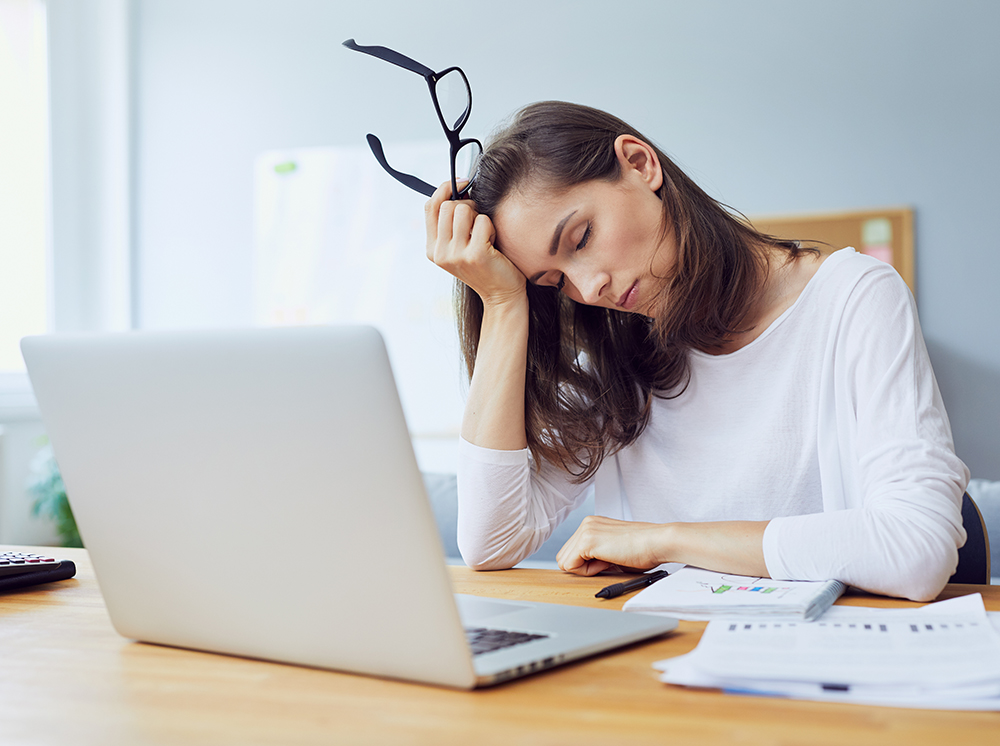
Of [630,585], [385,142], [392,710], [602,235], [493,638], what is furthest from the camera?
[385,142]

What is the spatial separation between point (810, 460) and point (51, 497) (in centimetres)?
270

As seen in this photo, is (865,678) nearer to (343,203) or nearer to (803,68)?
(803,68)

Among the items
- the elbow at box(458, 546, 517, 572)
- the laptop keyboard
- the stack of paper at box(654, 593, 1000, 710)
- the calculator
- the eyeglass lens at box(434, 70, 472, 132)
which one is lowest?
the elbow at box(458, 546, 517, 572)

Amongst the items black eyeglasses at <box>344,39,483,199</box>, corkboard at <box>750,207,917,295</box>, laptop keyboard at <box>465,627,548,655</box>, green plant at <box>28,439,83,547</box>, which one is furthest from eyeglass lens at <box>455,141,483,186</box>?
green plant at <box>28,439,83,547</box>

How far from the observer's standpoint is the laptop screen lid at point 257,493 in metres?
0.51

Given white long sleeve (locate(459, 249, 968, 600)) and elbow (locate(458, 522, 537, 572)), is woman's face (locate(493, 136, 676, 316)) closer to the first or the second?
white long sleeve (locate(459, 249, 968, 600))

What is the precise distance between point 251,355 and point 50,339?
19cm

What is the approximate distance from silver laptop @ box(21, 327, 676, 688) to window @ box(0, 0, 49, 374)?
2.90 metres

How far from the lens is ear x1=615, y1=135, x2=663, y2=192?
3.75 ft

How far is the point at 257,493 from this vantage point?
0.56m

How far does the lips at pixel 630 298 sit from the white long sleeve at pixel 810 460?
157 mm

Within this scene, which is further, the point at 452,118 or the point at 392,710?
the point at 452,118

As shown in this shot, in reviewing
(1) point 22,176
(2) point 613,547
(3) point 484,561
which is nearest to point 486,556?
(3) point 484,561

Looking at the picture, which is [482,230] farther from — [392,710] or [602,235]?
[392,710]
